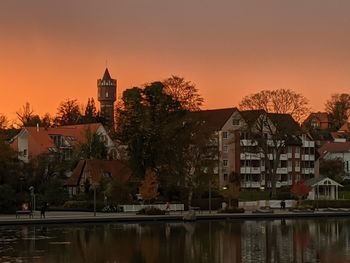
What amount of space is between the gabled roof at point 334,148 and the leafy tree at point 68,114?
4916 centimetres

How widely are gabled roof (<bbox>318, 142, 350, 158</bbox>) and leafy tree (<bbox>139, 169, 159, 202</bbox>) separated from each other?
64906 millimetres

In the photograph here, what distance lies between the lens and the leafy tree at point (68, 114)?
154 m

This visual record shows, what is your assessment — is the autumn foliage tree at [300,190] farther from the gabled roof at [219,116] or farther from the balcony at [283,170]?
the balcony at [283,170]

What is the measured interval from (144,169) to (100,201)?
20.6ft

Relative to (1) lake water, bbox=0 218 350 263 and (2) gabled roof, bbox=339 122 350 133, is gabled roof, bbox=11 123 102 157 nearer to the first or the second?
(1) lake water, bbox=0 218 350 263

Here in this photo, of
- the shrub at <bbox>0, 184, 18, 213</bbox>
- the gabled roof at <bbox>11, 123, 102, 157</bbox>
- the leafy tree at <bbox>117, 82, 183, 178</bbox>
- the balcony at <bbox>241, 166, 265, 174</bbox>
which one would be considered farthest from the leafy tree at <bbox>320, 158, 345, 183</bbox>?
the shrub at <bbox>0, 184, 18, 213</bbox>

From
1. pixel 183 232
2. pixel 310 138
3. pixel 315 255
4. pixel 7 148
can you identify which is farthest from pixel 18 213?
pixel 310 138

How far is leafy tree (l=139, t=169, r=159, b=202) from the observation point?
247 feet

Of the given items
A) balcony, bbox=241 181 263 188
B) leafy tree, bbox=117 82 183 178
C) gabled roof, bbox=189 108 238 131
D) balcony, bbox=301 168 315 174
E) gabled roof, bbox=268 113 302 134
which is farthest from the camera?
balcony, bbox=301 168 315 174

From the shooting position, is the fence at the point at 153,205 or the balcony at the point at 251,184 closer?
the fence at the point at 153,205

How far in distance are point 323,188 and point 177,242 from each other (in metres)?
57.2

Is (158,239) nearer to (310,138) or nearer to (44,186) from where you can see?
(44,186)

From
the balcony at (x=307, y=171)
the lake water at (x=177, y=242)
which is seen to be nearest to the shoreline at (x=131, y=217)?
the lake water at (x=177, y=242)

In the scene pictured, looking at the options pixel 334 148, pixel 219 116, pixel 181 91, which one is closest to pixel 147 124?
pixel 181 91
